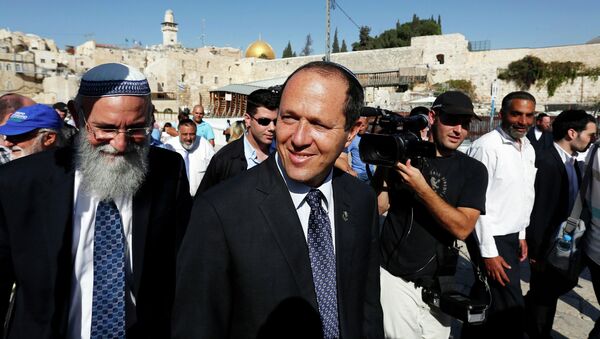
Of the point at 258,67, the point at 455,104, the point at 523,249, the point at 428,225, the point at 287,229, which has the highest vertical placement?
the point at 258,67

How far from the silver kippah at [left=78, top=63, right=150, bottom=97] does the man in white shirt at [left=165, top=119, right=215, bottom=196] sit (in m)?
3.37

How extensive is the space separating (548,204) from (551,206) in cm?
3

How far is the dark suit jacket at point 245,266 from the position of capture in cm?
125

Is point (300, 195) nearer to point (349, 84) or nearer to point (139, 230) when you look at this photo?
point (349, 84)

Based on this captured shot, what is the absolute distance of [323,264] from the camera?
141 cm

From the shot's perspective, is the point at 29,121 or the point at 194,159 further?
the point at 194,159

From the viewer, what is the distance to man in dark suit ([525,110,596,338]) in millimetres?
3082

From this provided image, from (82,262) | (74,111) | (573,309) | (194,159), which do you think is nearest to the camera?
(82,262)

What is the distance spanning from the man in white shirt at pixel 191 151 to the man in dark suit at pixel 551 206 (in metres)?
3.81

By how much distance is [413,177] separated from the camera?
6.96 feet

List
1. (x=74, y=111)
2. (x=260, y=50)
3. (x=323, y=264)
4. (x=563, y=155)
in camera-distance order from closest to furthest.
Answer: (x=323, y=264), (x=74, y=111), (x=563, y=155), (x=260, y=50)

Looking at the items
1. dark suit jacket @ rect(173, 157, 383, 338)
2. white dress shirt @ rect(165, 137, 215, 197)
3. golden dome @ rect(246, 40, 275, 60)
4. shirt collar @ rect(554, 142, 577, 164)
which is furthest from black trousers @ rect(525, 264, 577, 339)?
Answer: golden dome @ rect(246, 40, 275, 60)

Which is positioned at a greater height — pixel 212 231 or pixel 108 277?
pixel 212 231

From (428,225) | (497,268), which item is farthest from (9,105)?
(497,268)
